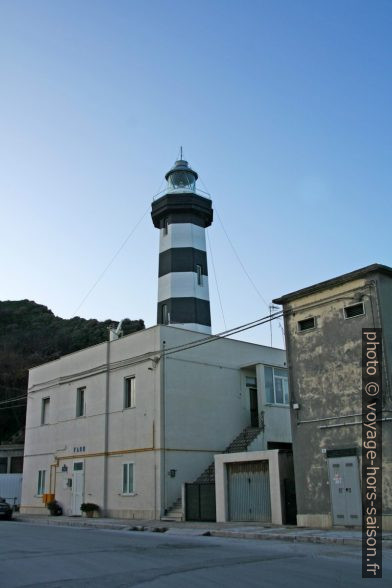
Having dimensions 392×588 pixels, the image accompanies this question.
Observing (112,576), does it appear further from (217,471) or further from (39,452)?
(39,452)

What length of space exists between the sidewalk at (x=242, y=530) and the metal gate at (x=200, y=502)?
24.6 inches

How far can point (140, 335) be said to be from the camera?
1080 inches

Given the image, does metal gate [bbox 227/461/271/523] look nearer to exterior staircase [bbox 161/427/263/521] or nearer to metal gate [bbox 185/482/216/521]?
metal gate [bbox 185/482/216/521]

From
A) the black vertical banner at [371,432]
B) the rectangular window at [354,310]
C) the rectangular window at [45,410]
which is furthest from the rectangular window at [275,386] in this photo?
the rectangular window at [45,410]

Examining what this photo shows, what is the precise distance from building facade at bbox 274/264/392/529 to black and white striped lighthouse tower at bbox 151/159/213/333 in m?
15.0

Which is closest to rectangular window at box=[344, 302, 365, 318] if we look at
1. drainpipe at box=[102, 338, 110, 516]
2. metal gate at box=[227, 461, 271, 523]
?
metal gate at box=[227, 461, 271, 523]

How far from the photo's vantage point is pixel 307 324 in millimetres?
20297

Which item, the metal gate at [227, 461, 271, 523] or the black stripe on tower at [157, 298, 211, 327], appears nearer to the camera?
the metal gate at [227, 461, 271, 523]

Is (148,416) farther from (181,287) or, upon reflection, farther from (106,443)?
(181,287)

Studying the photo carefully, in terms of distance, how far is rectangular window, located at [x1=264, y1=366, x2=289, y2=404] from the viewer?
28.7 metres

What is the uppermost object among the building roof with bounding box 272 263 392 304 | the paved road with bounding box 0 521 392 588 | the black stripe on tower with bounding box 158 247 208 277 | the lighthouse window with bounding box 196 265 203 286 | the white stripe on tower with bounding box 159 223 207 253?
the white stripe on tower with bounding box 159 223 207 253

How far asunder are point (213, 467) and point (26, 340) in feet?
152

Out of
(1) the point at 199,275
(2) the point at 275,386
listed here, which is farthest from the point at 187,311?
(2) the point at 275,386

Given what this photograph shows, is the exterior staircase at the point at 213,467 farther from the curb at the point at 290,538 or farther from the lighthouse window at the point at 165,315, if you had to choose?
the lighthouse window at the point at 165,315
